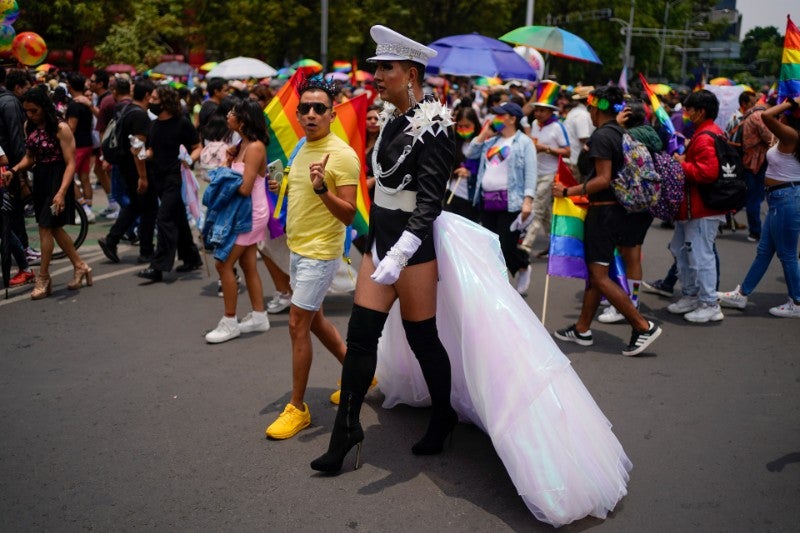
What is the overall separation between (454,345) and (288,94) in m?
2.91

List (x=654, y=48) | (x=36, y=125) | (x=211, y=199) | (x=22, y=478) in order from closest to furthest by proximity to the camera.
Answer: (x=22, y=478) → (x=211, y=199) → (x=36, y=125) → (x=654, y=48)

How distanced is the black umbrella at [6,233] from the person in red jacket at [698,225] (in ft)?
20.0

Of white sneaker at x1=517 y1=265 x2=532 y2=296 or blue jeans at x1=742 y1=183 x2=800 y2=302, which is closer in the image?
blue jeans at x1=742 y1=183 x2=800 y2=302

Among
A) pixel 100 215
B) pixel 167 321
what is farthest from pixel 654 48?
pixel 167 321

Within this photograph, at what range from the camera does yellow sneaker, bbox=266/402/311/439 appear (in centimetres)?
432

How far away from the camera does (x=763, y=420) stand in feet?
15.3

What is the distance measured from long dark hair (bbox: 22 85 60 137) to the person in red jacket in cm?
572

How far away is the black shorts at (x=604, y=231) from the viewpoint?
5824 mm

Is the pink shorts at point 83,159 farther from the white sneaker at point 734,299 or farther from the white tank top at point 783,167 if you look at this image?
the white tank top at point 783,167

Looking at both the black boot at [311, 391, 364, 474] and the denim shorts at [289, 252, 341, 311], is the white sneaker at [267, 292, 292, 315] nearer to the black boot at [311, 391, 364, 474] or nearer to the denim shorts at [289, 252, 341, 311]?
the denim shorts at [289, 252, 341, 311]

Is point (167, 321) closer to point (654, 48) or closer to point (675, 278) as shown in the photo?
point (675, 278)

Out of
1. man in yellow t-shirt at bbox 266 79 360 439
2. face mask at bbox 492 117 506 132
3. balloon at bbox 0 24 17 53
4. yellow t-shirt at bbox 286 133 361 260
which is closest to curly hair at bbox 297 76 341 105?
man in yellow t-shirt at bbox 266 79 360 439

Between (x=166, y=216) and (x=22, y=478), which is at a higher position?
(x=166, y=216)

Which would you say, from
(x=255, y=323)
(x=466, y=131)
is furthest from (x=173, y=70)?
(x=255, y=323)
